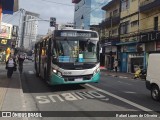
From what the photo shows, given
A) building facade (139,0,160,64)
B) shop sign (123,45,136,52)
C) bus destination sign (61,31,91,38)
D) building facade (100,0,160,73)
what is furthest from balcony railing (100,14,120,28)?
bus destination sign (61,31,91,38)

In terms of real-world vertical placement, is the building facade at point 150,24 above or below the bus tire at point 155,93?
above

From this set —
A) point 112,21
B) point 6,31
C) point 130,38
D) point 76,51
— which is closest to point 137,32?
point 130,38

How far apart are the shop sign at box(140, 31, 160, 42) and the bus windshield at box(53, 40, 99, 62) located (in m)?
20.9

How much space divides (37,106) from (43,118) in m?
2.22

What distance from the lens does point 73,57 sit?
15953 millimetres

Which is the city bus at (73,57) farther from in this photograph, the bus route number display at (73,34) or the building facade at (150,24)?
the building facade at (150,24)

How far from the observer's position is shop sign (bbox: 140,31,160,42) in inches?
1417

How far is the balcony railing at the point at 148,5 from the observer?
119 ft

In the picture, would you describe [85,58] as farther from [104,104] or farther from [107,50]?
[107,50]

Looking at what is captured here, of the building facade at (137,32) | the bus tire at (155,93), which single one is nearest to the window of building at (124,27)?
the building facade at (137,32)

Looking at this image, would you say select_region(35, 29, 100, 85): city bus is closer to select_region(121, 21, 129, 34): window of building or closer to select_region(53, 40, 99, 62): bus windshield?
select_region(53, 40, 99, 62): bus windshield

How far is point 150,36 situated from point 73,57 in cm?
2318

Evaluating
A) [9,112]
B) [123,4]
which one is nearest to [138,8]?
[123,4]

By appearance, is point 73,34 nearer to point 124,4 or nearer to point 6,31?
point 124,4
